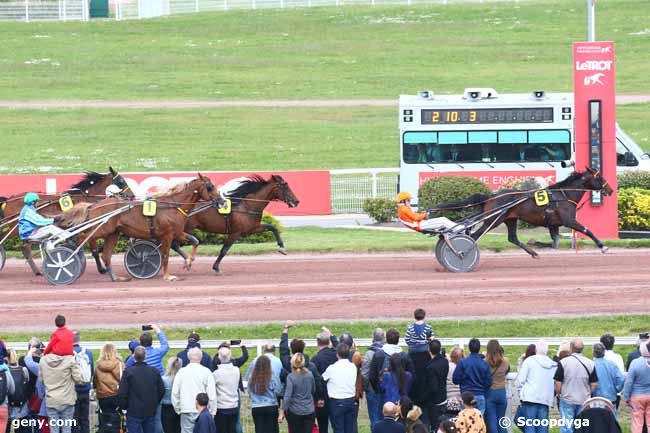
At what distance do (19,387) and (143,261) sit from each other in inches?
326

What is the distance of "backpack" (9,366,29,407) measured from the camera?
11.9m

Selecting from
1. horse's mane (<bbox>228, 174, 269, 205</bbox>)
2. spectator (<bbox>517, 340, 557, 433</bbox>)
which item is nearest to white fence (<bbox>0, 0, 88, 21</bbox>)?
horse's mane (<bbox>228, 174, 269, 205</bbox>)

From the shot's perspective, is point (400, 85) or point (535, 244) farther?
point (400, 85)

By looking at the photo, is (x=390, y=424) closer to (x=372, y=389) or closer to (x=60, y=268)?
(x=372, y=389)

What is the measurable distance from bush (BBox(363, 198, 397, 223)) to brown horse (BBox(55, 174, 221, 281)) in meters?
9.01

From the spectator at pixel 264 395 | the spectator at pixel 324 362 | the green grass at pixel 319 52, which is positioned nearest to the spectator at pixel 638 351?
the spectator at pixel 324 362

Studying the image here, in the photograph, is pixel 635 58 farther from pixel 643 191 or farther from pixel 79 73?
pixel 643 191

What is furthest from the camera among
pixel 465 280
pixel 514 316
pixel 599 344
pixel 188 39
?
pixel 188 39

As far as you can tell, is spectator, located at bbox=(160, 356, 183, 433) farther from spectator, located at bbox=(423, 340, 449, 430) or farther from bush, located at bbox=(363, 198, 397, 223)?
bush, located at bbox=(363, 198, 397, 223)

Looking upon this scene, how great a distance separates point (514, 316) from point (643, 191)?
31.7 ft

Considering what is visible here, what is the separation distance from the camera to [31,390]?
12.2 meters

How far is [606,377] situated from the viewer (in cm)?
1179

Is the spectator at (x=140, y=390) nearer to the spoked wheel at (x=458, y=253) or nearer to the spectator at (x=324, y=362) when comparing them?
the spectator at (x=324, y=362)

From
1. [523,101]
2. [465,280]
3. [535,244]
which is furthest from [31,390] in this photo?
[523,101]
